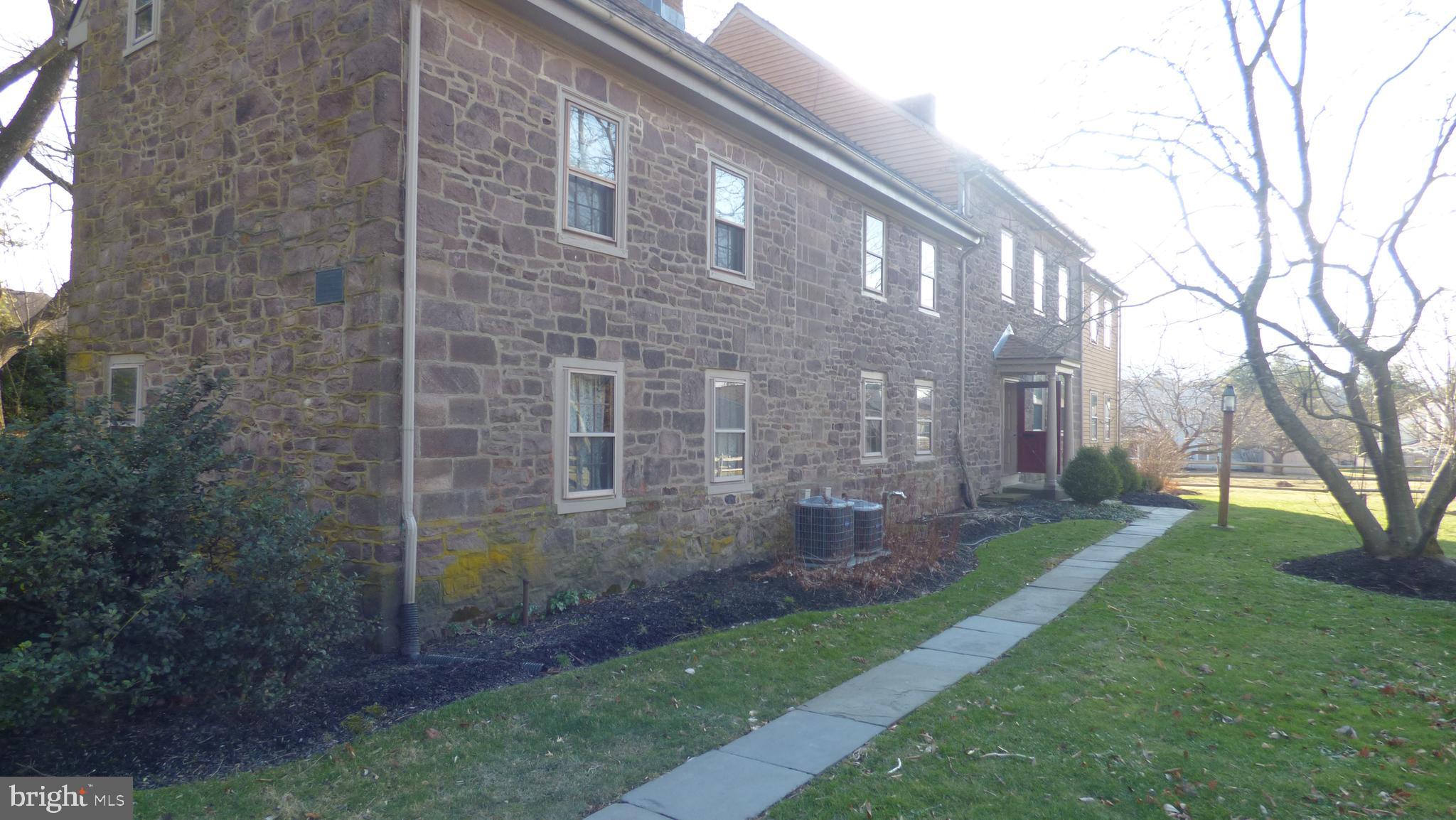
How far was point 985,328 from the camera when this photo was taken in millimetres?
18766

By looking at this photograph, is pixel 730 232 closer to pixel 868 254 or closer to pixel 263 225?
pixel 868 254

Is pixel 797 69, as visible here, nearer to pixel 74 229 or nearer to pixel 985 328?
pixel 985 328

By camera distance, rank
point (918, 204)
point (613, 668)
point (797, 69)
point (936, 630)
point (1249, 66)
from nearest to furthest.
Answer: point (613, 668)
point (936, 630)
point (1249, 66)
point (918, 204)
point (797, 69)

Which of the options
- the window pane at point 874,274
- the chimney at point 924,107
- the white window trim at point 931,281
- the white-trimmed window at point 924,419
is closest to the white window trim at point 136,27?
the window pane at point 874,274

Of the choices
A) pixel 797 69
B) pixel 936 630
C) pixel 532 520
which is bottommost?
pixel 936 630

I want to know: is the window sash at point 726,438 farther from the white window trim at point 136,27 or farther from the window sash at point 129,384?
the white window trim at point 136,27

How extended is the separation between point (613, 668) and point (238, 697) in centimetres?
246

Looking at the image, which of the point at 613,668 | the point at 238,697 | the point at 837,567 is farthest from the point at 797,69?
the point at 238,697

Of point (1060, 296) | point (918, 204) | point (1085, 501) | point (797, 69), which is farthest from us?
point (1060, 296)

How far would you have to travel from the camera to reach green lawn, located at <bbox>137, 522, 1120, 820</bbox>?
4.08m

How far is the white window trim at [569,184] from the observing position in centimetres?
817

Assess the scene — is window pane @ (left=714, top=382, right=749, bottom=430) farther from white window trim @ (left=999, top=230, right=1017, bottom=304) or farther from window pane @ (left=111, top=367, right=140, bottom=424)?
white window trim @ (left=999, top=230, right=1017, bottom=304)

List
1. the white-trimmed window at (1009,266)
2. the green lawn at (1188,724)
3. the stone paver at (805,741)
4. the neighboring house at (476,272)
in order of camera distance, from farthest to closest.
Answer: the white-trimmed window at (1009,266), the neighboring house at (476,272), the stone paver at (805,741), the green lawn at (1188,724)

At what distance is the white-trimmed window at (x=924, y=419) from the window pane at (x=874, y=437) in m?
1.42
